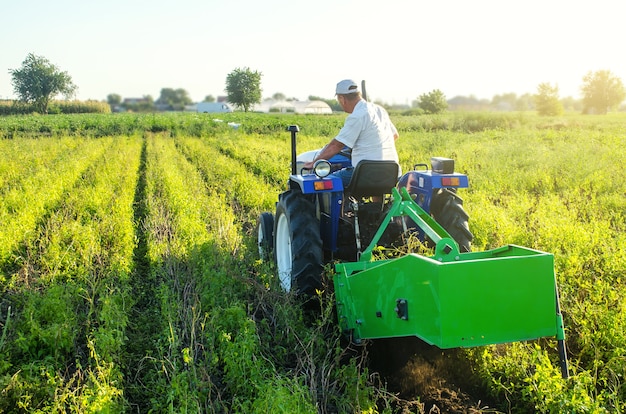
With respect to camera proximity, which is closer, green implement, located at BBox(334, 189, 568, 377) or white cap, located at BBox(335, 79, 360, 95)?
green implement, located at BBox(334, 189, 568, 377)

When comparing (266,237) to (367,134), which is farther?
(266,237)

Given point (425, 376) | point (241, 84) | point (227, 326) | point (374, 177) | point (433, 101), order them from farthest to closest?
point (433, 101) → point (241, 84) → point (374, 177) → point (227, 326) → point (425, 376)

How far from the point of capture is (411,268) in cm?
280

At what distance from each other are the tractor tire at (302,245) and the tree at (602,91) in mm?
61839

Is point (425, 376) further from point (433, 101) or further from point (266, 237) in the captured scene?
point (433, 101)

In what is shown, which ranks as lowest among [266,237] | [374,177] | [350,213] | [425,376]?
[425,376]

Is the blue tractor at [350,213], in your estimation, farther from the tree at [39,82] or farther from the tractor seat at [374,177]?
the tree at [39,82]

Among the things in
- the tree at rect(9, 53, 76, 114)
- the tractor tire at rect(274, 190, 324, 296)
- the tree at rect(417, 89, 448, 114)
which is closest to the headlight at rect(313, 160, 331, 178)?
the tractor tire at rect(274, 190, 324, 296)

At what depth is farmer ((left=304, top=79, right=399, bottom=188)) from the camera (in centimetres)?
428

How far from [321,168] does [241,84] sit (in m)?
29.9

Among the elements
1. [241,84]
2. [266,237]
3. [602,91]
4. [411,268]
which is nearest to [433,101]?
[241,84]

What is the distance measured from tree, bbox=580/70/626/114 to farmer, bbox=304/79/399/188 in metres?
61.4

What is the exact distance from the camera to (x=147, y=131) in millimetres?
29844

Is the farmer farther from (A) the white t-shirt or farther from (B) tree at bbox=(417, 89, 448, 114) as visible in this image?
(B) tree at bbox=(417, 89, 448, 114)
